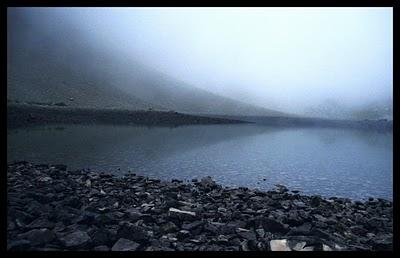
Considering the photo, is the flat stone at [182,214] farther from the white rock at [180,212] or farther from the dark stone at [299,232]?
the dark stone at [299,232]

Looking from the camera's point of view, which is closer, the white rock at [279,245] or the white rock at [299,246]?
the white rock at [299,246]

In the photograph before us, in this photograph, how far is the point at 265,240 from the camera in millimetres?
9391

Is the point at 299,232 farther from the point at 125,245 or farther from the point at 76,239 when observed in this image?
the point at 76,239

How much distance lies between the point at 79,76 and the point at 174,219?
138130mm

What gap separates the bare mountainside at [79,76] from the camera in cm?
11062

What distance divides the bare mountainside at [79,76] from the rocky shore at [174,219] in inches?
3630

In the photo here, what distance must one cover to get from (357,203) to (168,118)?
80083 mm

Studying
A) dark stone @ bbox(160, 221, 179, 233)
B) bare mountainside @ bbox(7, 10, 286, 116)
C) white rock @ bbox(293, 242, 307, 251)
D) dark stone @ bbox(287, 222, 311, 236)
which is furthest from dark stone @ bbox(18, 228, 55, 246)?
bare mountainside @ bbox(7, 10, 286, 116)

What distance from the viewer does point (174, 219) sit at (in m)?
10.5

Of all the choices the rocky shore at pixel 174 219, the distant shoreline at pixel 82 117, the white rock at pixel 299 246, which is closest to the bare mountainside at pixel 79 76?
the distant shoreline at pixel 82 117

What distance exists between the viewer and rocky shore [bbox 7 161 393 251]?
8.63 m

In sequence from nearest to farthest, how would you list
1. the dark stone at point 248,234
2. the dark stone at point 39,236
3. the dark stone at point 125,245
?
the dark stone at point 39,236 → the dark stone at point 125,245 → the dark stone at point 248,234

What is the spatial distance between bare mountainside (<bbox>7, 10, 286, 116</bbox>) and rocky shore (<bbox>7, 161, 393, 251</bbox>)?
302ft

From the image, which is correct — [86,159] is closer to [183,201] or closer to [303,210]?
[183,201]
